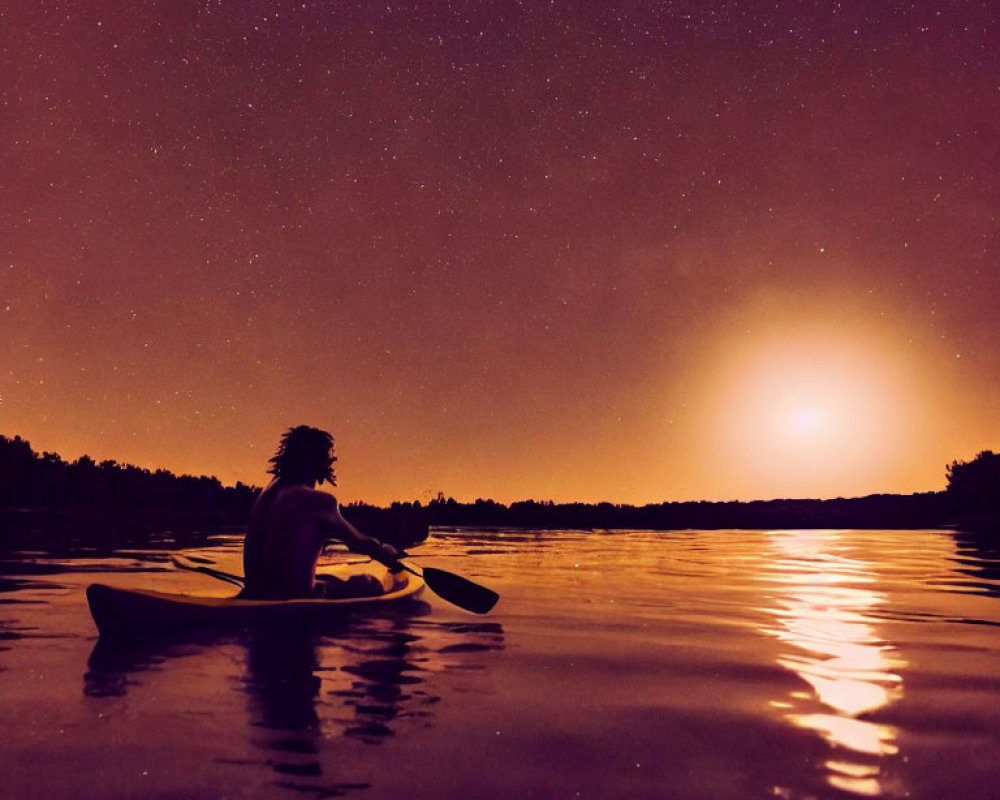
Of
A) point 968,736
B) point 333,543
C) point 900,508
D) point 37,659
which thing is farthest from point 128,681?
point 900,508

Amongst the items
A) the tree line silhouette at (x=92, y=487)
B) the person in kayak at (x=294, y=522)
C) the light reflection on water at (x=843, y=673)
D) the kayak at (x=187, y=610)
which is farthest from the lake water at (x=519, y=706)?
the tree line silhouette at (x=92, y=487)

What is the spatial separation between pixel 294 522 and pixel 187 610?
1297mm

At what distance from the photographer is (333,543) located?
109 ft

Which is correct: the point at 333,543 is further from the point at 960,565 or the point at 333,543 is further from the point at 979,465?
the point at 979,465

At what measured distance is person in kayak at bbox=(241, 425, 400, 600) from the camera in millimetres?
8227

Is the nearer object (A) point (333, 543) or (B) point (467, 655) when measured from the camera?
(B) point (467, 655)

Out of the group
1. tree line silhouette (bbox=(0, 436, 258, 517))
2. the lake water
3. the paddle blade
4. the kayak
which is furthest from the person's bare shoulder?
tree line silhouette (bbox=(0, 436, 258, 517))

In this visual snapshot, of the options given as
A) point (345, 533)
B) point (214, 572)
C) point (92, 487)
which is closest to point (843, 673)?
point (345, 533)

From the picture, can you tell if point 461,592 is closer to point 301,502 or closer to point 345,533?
point 345,533

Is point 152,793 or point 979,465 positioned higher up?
point 979,465

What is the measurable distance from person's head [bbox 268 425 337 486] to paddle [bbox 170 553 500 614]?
7.71ft

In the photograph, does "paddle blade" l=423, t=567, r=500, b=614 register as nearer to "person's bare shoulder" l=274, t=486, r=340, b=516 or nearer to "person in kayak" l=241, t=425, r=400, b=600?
"person in kayak" l=241, t=425, r=400, b=600

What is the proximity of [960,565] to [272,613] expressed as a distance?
18656mm

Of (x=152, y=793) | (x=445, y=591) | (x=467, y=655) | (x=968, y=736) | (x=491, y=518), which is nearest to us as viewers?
(x=152, y=793)
